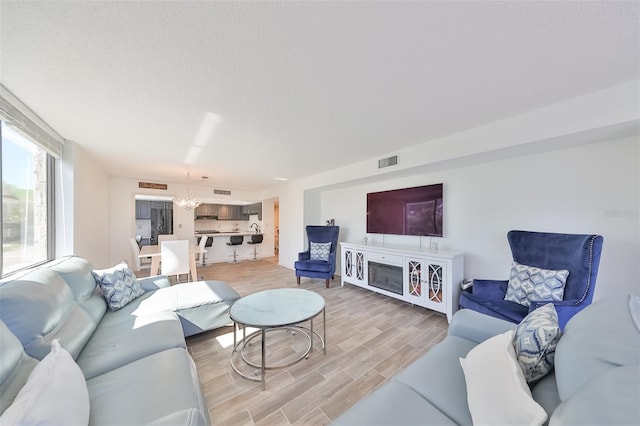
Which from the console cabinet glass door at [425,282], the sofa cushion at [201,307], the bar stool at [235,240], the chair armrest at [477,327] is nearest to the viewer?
the chair armrest at [477,327]

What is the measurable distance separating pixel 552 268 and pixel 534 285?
0.24 m

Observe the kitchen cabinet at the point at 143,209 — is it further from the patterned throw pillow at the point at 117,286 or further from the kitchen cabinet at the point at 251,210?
the patterned throw pillow at the point at 117,286

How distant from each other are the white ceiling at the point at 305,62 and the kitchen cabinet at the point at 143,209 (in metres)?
5.60

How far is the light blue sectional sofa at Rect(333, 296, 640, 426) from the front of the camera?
1.87 ft

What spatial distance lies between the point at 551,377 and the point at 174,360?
192cm

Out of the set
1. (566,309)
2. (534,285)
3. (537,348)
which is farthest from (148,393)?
(534,285)

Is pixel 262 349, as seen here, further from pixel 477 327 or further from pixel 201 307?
pixel 477 327

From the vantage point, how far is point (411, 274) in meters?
3.09

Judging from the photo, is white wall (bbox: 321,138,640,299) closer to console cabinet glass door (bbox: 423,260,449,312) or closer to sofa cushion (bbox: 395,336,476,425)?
console cabinet glass door (bbox: 423,260,449,312)

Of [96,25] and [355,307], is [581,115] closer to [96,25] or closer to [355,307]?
[355,307]

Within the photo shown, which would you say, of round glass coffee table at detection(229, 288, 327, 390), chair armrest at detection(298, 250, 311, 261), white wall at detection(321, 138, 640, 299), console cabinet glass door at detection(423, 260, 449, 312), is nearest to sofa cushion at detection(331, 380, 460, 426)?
round glass coffee table at detection(229, 288, 327, 390)

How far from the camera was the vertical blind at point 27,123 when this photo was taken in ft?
5.60

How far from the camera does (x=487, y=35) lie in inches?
47.2

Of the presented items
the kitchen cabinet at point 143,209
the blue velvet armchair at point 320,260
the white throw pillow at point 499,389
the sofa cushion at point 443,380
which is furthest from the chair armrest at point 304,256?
the kitchen cabinet at point 143,209
